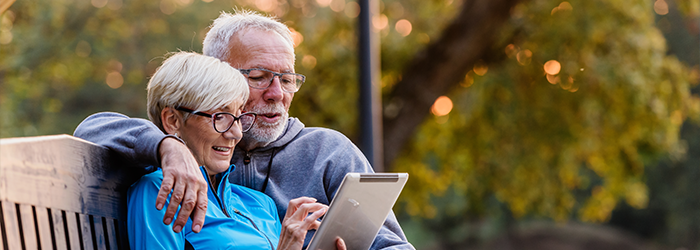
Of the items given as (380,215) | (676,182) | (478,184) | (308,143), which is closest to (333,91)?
(478,184)

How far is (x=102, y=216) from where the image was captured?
1.83 m

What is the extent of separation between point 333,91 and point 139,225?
642 cm

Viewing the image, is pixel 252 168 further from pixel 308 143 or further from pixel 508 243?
pixel 508 243

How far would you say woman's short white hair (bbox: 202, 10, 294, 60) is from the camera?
265cm

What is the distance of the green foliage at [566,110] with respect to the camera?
7926 millimetres

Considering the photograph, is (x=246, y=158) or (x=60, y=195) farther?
(x=246, y=158)

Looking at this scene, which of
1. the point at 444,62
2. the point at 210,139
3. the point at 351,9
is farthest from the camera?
the point at 351,9

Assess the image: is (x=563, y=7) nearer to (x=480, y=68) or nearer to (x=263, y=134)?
(x=480, y=68)

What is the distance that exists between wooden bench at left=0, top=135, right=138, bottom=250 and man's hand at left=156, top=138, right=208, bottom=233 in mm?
197

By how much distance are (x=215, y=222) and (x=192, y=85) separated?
0.40 meters

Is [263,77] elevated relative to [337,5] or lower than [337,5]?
lower

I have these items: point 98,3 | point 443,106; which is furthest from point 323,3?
point 98,3

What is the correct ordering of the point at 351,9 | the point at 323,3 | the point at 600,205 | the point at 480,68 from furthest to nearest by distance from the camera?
the point at 323,3 < the point at 351,9 < the point at 600,205 < the point at 480,68

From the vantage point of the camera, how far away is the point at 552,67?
26.8 ft
